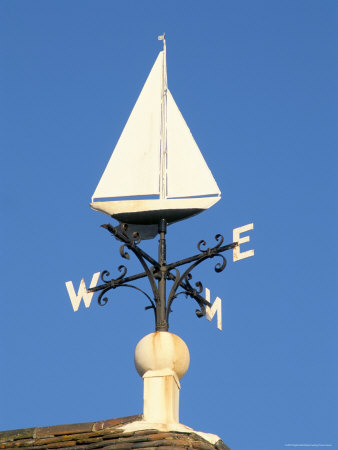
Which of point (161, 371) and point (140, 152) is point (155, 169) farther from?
point (161, 371)

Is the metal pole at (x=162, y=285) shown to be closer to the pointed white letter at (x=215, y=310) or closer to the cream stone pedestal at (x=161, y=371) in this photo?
the cream stone pedestal at (x=161, y=371)

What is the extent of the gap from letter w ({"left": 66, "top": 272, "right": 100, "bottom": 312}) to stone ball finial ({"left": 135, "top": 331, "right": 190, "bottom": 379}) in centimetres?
122

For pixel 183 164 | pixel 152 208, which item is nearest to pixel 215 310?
pixel 152 208

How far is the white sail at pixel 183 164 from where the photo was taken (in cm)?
1299

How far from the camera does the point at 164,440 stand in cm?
1068

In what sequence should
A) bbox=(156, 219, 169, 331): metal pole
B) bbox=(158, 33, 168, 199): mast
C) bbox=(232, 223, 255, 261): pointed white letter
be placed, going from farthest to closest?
bbox=(158, 33, 168, 199): mast, bbox=(232, 223, 255, 261): pointed white letter, bbox=(156, 219, 169, 331): metal pole

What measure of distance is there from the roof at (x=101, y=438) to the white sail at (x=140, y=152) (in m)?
2.85

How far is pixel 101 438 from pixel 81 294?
6.84 feet

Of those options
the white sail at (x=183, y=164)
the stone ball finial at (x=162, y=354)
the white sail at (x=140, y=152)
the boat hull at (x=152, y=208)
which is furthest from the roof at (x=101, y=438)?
the white sail at (x=183, y=164)

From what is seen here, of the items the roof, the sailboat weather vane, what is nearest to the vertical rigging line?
the sailboat weather vane

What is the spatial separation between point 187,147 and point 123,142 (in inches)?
30.1

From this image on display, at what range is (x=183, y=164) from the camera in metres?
13.2

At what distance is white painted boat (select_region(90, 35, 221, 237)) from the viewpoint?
12.8 m

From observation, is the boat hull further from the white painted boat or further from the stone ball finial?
the stone ball finial
